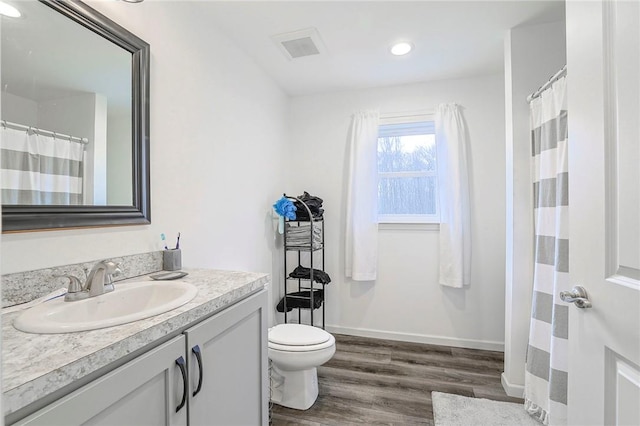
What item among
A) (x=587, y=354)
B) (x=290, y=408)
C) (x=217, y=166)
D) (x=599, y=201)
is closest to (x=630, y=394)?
(x=587, y=354)

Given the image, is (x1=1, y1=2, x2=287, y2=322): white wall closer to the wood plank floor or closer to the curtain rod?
the curtain rod

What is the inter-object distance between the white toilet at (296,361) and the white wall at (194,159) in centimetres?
61

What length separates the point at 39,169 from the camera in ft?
3.47

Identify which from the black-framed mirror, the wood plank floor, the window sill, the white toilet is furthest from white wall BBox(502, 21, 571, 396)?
the black-framed mirror

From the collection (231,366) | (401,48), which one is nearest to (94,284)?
(231,366)

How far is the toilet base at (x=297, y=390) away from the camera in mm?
1891

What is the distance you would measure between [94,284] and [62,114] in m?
0.64

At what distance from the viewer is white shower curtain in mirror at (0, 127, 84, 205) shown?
3.23ft

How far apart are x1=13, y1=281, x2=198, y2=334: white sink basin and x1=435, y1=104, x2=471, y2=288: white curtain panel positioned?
7.18 ft

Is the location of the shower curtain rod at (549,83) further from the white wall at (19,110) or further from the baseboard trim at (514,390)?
the white wall at (19,110)

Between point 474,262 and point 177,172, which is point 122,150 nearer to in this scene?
point 177,172

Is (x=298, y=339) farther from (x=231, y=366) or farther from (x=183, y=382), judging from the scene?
(x=183, y=382)

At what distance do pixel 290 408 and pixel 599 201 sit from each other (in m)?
1.89

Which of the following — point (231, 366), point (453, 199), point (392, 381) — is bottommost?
point (392, 381)
